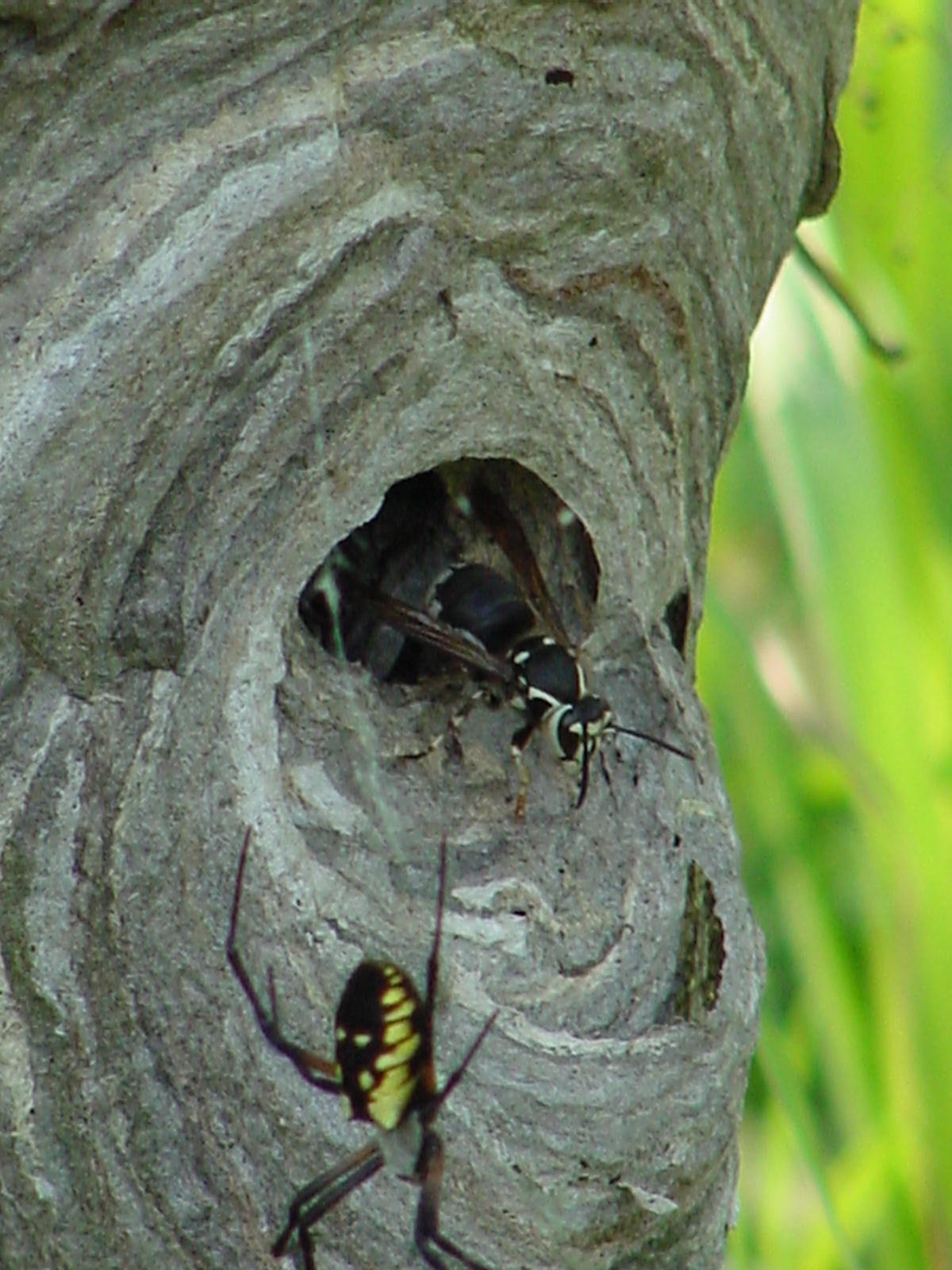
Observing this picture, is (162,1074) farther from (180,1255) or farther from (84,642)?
(84,642)

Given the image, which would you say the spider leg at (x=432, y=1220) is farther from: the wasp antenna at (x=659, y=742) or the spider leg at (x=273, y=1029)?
the wasp antenna at (x=659, y=742)

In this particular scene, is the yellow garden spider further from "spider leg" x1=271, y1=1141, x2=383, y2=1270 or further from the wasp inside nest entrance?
the wasp inside nest entrance

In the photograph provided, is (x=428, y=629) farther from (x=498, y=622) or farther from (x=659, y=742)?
(x=659, y=742)

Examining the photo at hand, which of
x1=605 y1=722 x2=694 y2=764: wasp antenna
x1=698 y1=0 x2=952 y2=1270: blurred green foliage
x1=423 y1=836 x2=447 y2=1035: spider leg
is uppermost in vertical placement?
x1=423 y1=836 x2=447 y2=1035: spider leg

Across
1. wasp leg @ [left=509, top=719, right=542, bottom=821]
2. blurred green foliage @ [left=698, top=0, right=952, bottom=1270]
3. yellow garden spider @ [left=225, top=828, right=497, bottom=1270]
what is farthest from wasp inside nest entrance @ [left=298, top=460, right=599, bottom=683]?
yellow garden spider @ [left=225, top=828, right=497, bottom=1270]

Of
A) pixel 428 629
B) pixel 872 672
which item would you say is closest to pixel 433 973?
pixel 428 629
